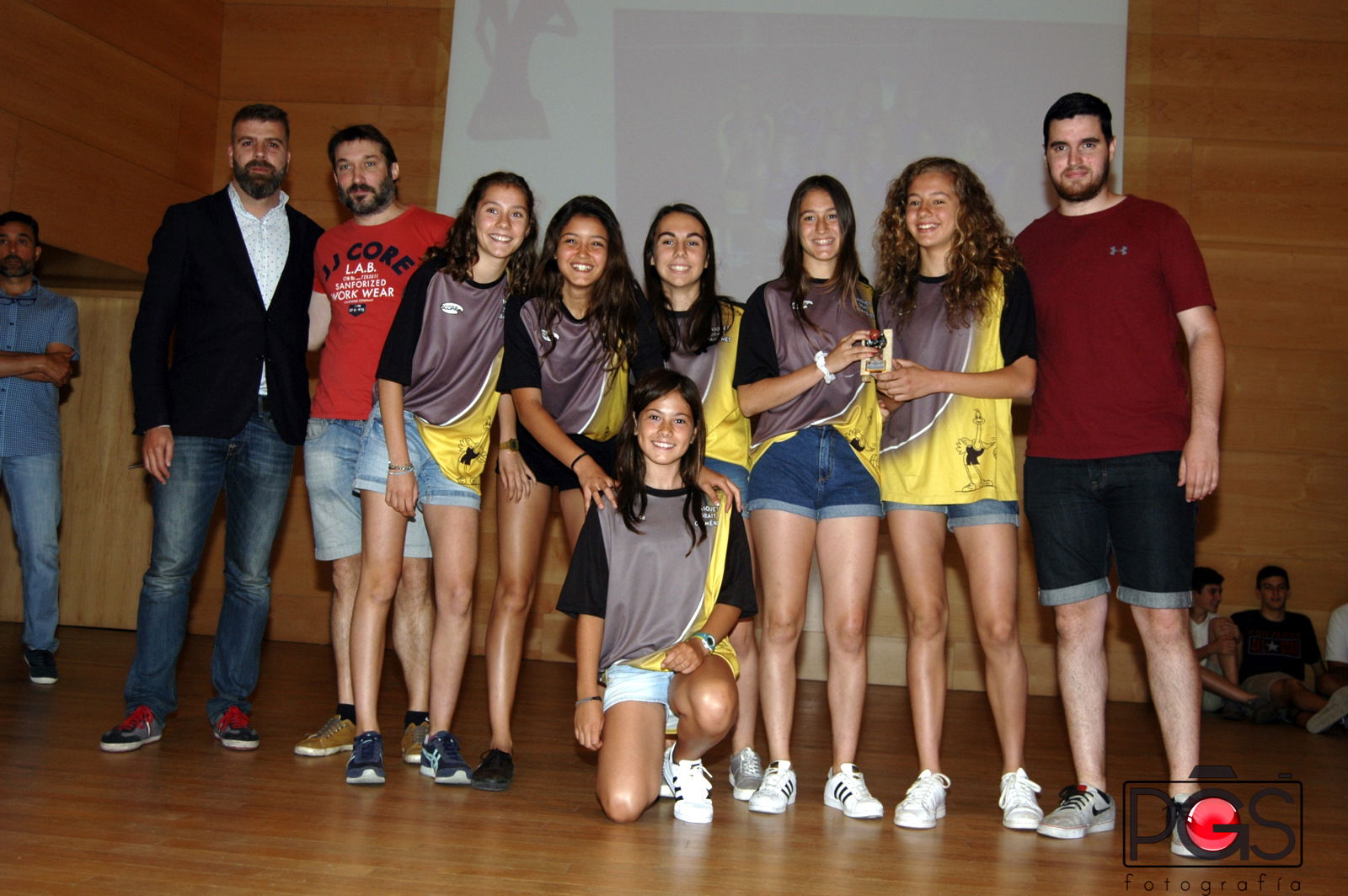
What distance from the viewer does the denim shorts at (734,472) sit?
116 inches

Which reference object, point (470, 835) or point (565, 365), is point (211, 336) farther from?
point (470, 835)

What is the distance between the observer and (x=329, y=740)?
301 cm

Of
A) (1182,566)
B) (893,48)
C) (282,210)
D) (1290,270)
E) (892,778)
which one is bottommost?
(892,778)

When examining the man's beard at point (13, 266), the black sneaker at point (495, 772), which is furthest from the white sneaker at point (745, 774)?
the man's beard at point (13, 266)

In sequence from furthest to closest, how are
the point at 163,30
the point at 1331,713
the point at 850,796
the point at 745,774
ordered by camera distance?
1. the point at 163,30
2. the point at 1331,713
3. the point at 745,774
4. the point at 850,796

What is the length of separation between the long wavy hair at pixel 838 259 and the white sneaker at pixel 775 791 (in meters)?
1.07

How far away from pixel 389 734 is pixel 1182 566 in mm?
2253

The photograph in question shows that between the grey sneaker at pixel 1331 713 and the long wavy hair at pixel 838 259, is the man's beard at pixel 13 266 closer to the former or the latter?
the long wavy hair at pixel 838 259

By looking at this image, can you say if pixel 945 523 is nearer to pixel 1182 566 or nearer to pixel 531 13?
pixel 1182 566

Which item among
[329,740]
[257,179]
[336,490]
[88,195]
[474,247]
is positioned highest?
[88,195]

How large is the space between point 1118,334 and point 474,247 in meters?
1.59

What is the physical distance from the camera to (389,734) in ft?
11.2

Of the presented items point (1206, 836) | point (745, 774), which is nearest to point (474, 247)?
point (745, 774)

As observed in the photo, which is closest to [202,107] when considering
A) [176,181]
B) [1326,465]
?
[176,181]
